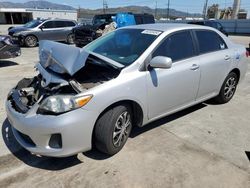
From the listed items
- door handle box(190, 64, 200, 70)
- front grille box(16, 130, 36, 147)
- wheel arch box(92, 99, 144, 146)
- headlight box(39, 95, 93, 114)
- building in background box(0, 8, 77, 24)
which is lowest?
building in background box(0, 8, 77, 24)

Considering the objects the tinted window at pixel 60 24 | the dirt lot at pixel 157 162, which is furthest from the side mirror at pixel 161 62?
the tinted window at pixel 60 24

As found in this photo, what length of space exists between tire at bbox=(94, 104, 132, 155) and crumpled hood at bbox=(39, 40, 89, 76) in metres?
0.66

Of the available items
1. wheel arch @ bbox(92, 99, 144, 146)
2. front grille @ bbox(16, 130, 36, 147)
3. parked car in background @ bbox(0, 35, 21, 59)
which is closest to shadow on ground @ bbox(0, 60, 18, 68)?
parked car in background @ bbox(0, 35, 21, 59)

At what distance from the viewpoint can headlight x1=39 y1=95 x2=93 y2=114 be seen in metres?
2.73

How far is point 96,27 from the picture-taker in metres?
14.1

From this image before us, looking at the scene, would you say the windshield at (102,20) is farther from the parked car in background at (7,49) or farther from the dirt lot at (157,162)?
the dirt lot at (157,162)

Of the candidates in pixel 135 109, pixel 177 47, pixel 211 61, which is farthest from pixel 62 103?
pixel 211 61

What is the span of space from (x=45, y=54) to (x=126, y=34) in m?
1.30

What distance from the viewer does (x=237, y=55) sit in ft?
16.3

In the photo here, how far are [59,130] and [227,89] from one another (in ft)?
11.9

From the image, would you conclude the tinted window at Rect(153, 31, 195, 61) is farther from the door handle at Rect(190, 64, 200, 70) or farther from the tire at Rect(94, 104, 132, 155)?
the tire at Rect(94, 104, 132, 155)

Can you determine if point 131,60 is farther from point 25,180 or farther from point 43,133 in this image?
point 25,180

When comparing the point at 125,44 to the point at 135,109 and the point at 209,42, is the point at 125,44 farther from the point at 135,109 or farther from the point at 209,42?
the point at 209,42

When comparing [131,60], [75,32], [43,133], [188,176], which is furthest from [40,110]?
[75,32]
